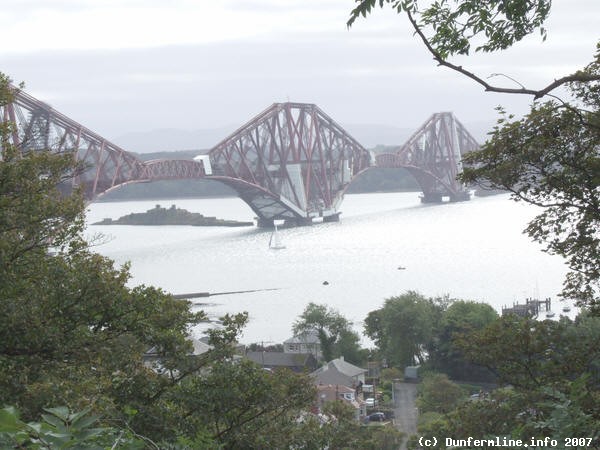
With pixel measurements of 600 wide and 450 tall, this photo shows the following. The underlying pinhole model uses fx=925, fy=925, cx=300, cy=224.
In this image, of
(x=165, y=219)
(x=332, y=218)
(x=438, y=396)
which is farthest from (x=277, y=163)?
(x=438, y=396)

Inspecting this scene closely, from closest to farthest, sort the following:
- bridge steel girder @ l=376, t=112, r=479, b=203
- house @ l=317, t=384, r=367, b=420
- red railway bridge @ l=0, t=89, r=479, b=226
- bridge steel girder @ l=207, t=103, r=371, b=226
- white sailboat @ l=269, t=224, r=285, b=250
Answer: house @ l=317, t=384, r=367, b=420 → red railway bridge @ l=0, t=89, r=479, b=226 → white sailboat @ l=269, t=224, r=285, b=250 → bridge steel girder @ l=207, t=103, r=371, b=226 → bridge steel girder @ l=376, t=112, r=479, b=203

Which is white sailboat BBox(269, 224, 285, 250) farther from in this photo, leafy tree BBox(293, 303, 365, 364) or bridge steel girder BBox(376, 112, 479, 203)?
leafy tree BBox(293, 303, 365, 364)

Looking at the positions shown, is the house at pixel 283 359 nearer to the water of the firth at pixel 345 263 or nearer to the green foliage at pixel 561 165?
the water of the firth at pixel 345 263

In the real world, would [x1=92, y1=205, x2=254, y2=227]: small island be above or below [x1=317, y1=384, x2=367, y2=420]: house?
above

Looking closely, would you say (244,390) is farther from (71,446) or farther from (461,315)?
(461,315)

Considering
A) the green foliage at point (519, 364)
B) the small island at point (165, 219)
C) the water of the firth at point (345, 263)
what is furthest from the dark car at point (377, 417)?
the small island at point (165, 219)

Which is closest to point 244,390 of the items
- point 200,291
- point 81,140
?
point 200,291

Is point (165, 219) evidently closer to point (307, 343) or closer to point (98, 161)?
point (98, 161)

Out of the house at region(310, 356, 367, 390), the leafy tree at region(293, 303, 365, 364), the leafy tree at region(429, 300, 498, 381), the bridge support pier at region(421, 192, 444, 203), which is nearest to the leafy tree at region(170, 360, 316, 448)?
the leafy tree at region(429, 300, 498, 381)

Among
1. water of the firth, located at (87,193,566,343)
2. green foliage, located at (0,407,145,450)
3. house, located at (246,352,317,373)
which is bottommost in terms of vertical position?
house, located at (246,352,317,373)
